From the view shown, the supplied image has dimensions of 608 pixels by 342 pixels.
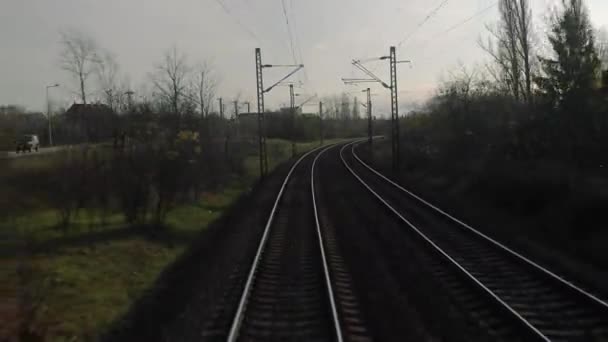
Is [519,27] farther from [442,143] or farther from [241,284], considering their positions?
[241,284]

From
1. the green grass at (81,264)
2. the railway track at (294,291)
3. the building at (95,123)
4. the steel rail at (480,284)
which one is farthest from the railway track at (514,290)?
the building at (95,123)

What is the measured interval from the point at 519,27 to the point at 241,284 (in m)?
34.6

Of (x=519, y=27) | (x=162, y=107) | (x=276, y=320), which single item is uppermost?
(x=519, y=27)

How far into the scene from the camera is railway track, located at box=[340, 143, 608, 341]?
7824mm

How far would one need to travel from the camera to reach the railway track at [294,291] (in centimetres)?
827

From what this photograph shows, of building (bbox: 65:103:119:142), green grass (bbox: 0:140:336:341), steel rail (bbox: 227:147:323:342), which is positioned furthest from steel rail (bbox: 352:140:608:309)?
building (bbox: 65:103:119:142)

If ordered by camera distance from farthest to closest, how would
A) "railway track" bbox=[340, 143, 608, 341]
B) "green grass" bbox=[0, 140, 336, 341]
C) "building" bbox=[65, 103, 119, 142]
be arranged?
1. "building" bbox=[65, 103, 119, 142]
2. "green grass" bbox=[0, 140, 336, 341]
3. "railway track" bbox=[340, 143, 608, 341]

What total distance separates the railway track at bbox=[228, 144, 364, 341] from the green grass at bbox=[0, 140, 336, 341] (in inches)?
99.3

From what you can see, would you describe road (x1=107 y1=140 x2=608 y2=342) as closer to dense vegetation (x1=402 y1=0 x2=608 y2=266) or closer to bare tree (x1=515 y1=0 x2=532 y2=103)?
dense vegetation (x1=402 y1=0 x2=608 y2=266)

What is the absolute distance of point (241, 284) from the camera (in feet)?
36.3

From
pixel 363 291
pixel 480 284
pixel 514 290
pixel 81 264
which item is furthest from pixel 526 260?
pixel 81 264

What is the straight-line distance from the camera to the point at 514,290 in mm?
9883

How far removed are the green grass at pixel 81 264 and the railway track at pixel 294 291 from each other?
8.28 feet

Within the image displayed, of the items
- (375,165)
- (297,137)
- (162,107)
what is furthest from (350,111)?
(162,107)
